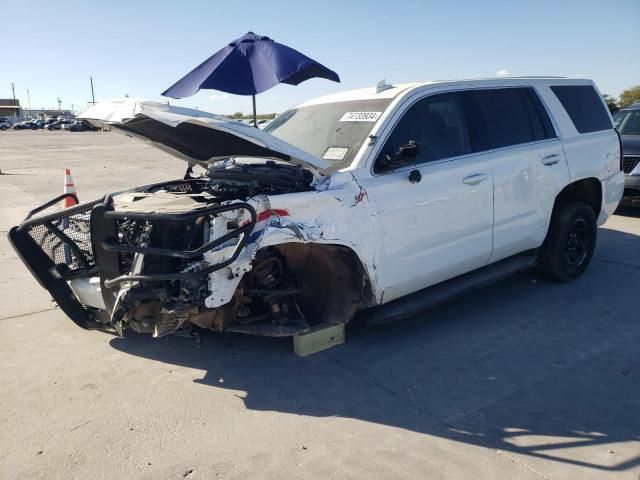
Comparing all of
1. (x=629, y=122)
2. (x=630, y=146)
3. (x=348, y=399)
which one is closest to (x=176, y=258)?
(x=348, y=399)

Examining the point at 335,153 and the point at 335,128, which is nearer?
the point at 335,153

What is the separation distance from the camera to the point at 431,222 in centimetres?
420

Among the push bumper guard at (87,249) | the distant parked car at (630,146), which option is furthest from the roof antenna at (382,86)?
the distant parked car at (630,146)

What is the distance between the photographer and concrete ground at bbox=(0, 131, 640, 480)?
9.57ft

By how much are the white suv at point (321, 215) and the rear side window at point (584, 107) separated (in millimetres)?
213

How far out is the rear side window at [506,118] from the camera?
4730mm

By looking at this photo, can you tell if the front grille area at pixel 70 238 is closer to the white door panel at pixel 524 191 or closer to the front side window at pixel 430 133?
the front side window at pixel 430 133

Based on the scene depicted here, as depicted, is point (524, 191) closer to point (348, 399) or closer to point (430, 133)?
point (430, 133)

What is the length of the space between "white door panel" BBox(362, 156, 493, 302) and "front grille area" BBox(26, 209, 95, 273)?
2.13 meters

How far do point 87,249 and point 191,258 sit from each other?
1369mm

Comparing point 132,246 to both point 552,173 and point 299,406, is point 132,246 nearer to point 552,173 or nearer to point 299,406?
point 299,406

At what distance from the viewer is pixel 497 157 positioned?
4.70 metres

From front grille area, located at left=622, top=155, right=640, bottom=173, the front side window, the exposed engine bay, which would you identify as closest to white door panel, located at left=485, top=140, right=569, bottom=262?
the front side window

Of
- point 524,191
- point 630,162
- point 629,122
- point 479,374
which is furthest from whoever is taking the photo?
point 629,122
